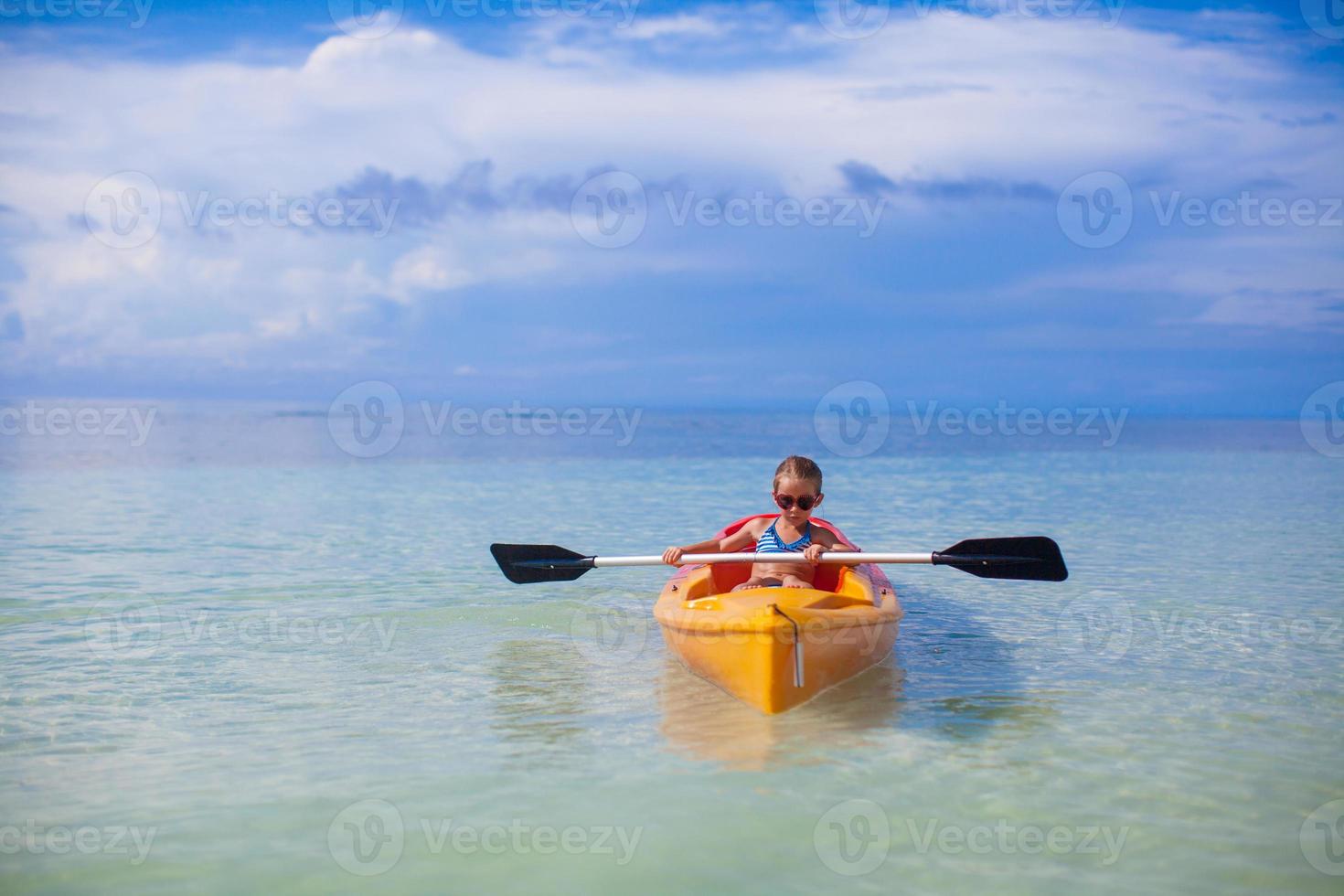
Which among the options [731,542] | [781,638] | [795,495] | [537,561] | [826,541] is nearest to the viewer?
[781,638]

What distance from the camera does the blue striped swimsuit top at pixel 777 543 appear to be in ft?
21.4

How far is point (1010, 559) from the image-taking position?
20.5ft

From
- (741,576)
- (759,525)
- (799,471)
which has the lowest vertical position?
(741,576)

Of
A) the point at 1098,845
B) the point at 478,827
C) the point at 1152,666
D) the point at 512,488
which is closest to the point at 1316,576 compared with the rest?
the point at 1152,666

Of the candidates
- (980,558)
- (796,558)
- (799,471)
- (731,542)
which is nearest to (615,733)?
(796,558)

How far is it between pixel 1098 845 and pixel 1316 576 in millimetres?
7144

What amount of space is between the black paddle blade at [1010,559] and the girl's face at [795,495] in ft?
2.74

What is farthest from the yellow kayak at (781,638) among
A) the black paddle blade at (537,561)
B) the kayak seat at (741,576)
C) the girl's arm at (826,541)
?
the black paddle blade at (537,561)

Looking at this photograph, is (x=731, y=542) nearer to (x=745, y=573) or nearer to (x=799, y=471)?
(x=745, y=573)

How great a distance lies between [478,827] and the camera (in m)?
4.10

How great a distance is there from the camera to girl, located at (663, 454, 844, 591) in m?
6.16

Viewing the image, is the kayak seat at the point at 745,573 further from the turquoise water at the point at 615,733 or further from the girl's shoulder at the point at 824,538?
the turquoise water at the point at 615,733

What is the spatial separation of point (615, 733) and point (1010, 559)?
277 centimetres

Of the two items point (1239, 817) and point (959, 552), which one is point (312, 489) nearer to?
point (959, 552)
